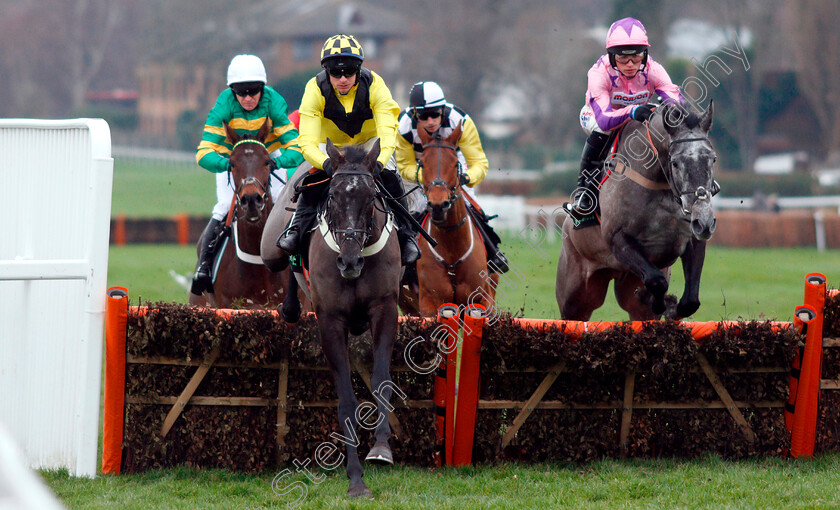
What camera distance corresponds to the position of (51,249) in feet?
17.7

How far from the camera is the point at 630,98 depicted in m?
6.51

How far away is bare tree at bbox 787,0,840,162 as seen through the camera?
36.0 m

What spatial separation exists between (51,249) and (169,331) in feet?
2.65

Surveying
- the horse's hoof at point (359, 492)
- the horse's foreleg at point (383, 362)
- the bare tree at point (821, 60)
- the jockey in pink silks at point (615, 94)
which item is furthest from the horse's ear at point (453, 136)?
the bare tree at point (821, 60)

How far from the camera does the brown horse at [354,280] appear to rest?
4.96 m

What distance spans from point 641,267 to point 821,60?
110 feet

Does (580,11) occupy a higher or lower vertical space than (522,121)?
higher

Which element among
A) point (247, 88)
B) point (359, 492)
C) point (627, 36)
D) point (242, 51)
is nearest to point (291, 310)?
point (359, 492)

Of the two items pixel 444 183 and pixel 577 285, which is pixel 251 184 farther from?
pixel 577 285

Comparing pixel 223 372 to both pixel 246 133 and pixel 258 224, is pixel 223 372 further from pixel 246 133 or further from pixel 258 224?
pixel 246 133

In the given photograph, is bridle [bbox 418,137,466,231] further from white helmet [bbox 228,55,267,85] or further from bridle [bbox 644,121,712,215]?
bridle [bbox 644,121,712,215]

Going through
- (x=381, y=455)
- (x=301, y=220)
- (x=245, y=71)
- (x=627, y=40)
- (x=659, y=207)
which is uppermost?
(x=627, y=40)

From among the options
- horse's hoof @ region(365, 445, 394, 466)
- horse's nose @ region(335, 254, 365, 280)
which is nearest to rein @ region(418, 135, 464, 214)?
horse's nose @ region(335, 254, 365, 280)

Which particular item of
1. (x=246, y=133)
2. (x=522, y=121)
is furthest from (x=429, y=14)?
(x=246, y=133)
